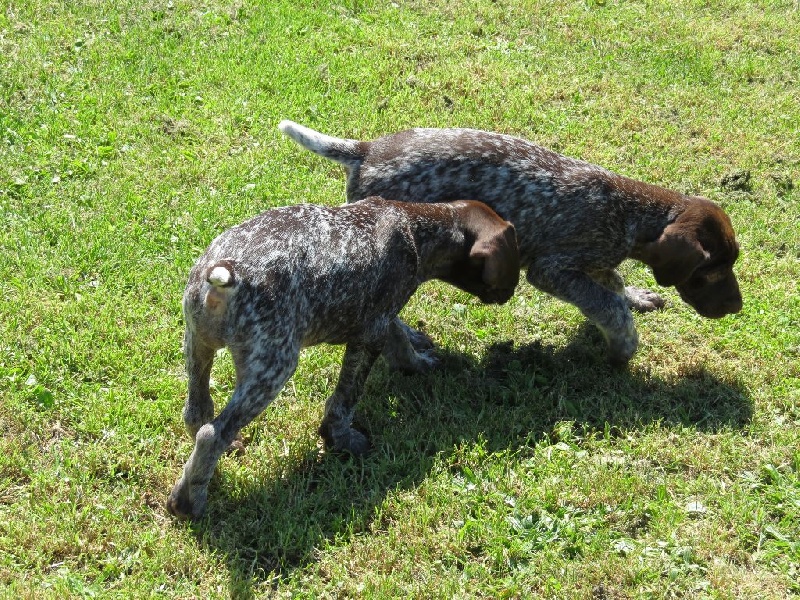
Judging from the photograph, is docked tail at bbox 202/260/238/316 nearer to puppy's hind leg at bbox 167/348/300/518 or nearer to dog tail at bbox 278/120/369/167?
puppy's hind leg at bbox 167/348/300/518

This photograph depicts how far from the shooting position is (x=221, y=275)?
16.3ft

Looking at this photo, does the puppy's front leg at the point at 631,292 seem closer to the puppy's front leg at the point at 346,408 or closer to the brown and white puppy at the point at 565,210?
the brown and white puppy at the point at 565,210

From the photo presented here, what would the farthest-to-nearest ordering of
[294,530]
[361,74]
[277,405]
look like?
[361,74]
[277,405]
[294,530]

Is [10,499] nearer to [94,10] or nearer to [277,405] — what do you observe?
[277,405]

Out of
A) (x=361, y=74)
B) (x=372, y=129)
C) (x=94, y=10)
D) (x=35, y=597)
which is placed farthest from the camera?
(x=94, y=10)

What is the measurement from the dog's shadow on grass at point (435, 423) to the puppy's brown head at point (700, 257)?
1.80ft

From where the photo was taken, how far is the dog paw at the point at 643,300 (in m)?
7.42

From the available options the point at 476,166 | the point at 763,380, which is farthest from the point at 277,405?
the point at 763,380

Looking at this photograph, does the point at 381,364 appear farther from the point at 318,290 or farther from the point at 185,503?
the point at 185,503

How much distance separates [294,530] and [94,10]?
7.85 meters

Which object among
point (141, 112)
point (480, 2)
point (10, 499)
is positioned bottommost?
point (10, 499)

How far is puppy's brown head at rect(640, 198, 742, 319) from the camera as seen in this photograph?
6.58 m

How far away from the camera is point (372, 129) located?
30.6 feet

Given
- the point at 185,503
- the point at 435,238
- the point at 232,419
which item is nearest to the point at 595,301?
the point at 435,238
